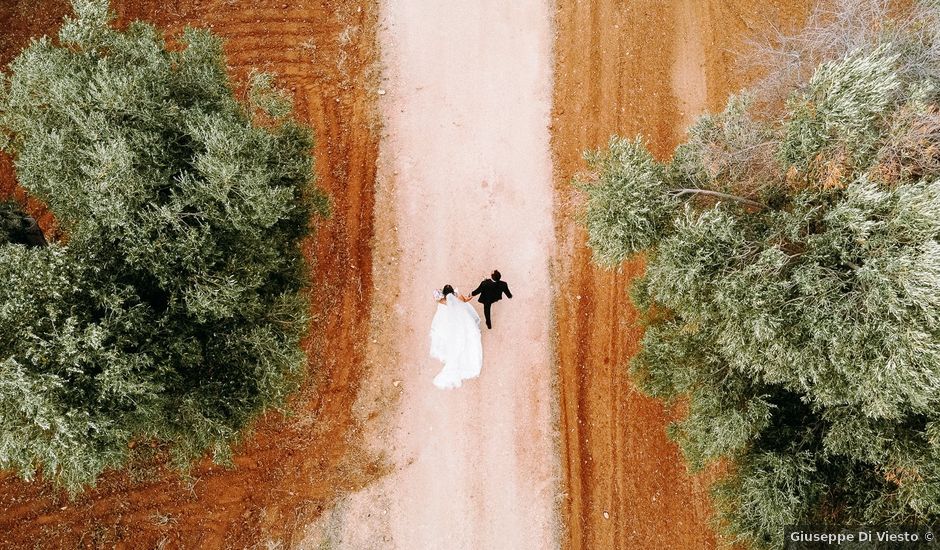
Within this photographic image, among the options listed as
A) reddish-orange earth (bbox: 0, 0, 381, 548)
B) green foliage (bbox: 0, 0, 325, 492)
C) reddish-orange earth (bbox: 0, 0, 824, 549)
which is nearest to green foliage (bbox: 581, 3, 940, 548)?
reddish-orange earth (bbox: 0, 0, 824, 549)

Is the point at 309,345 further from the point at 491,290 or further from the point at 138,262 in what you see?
the point at 138,262

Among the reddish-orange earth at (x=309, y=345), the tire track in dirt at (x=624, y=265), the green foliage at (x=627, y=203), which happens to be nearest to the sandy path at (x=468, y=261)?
the tire track in dirt at (x=624, y=265)

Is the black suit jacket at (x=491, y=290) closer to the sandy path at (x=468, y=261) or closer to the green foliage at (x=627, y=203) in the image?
the sandy path at (x=468, y=261)

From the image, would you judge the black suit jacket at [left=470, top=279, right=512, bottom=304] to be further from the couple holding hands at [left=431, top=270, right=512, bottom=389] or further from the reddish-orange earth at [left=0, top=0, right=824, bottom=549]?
the reddish-orange earth at [left=0, top=0, right=824, bottom=549]

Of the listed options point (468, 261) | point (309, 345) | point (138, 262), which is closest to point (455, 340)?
point (468, 261)

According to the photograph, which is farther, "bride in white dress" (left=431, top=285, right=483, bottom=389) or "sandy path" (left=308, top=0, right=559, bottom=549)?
"sandy path" (left=308, top=0, right=559, bottom=549)

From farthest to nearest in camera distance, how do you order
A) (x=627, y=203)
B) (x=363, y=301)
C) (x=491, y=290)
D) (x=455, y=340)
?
(x=363, y=301)
(x=455, y=340)
(x=491, y=290)
(x=627, y=203)

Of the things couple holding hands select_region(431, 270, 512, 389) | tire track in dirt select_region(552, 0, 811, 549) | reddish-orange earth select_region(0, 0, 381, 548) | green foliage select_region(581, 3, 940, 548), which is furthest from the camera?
tire track in dirt select_region(552, 0, 811, 549)
